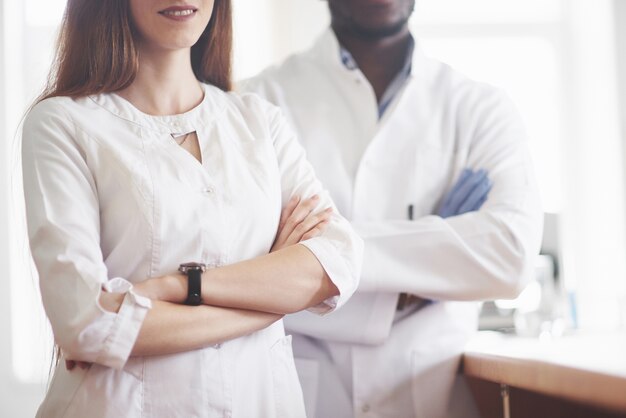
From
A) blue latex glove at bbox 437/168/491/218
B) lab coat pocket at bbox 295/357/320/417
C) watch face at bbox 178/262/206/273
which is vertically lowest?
lab coat pocket at bbox 295/357/320/417

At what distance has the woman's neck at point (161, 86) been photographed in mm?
1356

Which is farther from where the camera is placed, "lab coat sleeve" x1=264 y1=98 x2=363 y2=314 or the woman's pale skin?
"lab coat sleeve" x1=264 y1=98 x2=363 y2=314

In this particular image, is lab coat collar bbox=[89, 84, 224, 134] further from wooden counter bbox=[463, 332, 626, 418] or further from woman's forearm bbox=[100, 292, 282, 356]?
wooden counter bbox=[463, 332, 626, 418]

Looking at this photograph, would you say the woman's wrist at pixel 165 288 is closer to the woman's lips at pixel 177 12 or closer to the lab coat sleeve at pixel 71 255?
the lab coat sleeve at pixel 71 255

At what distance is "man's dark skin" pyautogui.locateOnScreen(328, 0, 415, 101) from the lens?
191cm

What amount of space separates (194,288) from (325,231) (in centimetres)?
26

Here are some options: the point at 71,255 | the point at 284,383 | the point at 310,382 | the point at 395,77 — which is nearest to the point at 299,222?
the point at 284,383

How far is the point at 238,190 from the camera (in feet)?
4.24

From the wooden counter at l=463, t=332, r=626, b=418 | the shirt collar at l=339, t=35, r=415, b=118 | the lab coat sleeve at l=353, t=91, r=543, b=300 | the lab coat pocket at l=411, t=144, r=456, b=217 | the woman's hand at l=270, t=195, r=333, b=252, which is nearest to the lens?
the wooden counter at l=463, t=332, r=626, b=418

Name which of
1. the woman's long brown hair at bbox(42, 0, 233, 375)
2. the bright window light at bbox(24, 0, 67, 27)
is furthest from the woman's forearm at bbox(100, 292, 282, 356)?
the bright window light at bbox(24, 0, 67, 27)

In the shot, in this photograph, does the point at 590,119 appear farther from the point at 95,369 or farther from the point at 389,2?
the point at 95,369

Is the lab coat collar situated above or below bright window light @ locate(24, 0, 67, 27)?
above

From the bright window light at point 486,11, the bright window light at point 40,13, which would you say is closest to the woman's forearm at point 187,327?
the bright window light at point 40,13

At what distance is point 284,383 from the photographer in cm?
132
